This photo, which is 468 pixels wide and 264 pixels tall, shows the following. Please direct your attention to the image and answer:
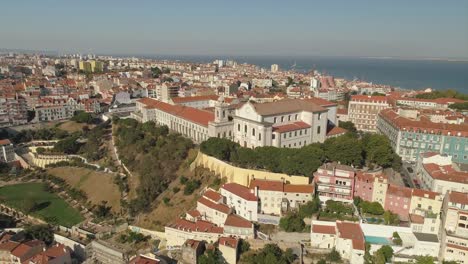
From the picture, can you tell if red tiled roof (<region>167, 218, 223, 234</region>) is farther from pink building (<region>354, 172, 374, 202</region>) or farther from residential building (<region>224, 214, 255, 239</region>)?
pink building (<region>354, 172, 374, 202</region>)

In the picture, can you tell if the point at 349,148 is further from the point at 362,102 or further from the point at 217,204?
the point at 362,102

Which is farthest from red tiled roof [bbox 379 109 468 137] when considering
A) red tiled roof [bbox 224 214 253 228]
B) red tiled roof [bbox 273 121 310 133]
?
red tiled roof [bbox 224 214 253 228]

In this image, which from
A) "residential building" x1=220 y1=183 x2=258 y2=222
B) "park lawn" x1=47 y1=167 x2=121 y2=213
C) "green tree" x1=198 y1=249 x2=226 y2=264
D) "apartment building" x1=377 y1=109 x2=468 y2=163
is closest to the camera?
"green tree" x1=198 y1=249 x2=226 y2=264

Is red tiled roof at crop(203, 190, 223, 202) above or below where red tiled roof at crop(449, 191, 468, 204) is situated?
below

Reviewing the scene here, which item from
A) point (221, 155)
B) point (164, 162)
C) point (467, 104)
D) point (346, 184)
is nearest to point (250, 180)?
point (221, 155)

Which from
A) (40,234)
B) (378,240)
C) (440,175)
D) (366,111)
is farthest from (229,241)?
(366,111)

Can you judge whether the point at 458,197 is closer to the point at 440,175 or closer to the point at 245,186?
the point at 440,175
